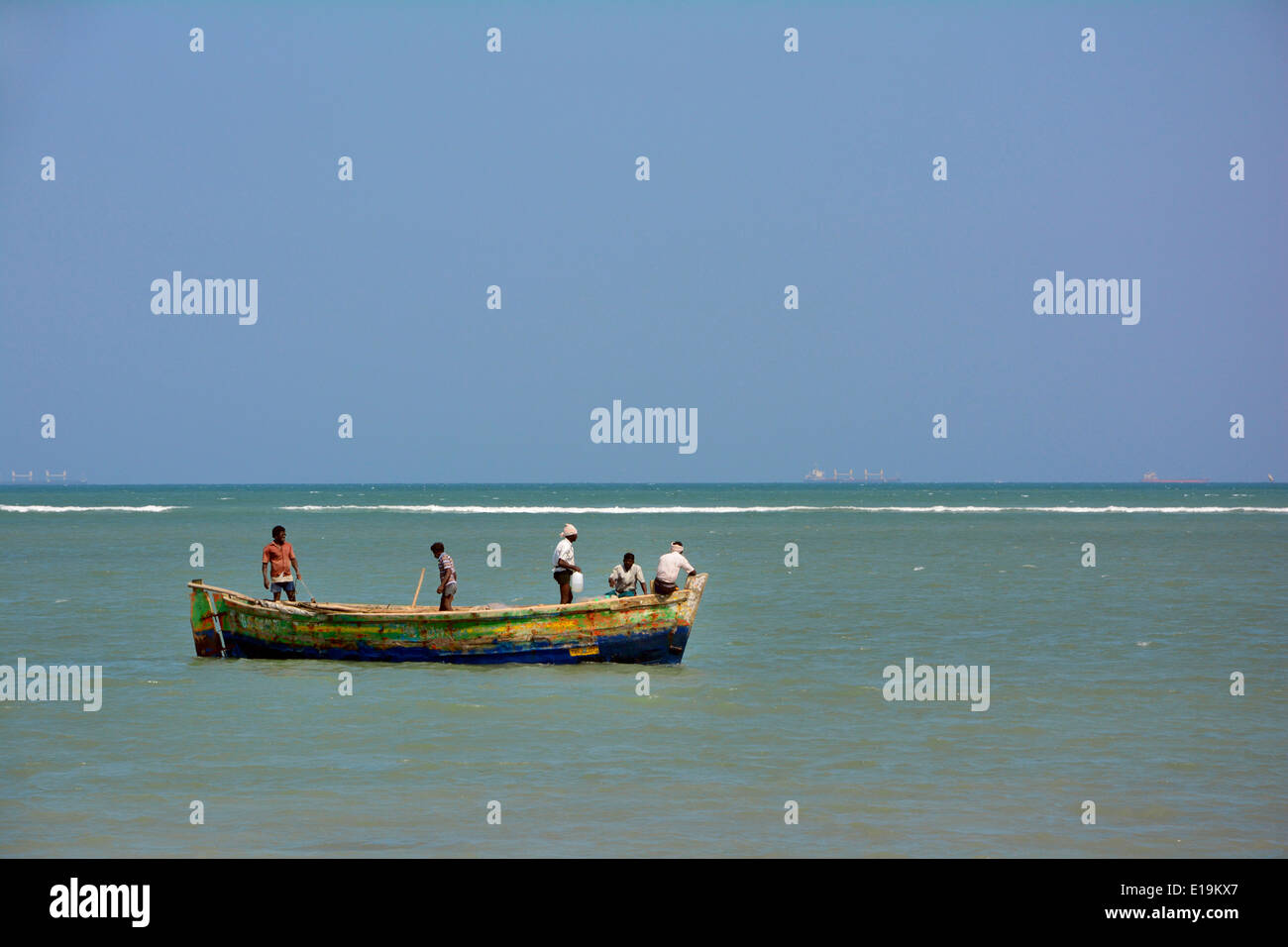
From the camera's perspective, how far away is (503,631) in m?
20.6

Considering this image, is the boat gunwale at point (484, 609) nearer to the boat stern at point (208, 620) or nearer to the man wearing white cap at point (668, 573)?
the man wearing white cap at point (668, 573)

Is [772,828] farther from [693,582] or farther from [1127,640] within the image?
Result: [1127,640]

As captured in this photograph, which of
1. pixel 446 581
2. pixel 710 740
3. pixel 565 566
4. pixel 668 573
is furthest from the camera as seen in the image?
pixel 446 581

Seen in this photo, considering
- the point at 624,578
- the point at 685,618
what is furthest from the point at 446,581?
the point at 685,618

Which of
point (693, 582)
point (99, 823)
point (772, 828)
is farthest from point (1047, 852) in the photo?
point (693, 582)

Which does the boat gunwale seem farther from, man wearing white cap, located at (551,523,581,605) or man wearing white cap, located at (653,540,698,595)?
man wearing white cap, located at (551,523,581,605)

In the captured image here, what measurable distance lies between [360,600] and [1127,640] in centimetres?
1756

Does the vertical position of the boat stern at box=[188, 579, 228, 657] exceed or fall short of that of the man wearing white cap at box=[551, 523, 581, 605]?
it falls short

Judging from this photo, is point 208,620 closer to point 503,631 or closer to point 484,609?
point 484,609

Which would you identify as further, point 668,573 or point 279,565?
point 279,565

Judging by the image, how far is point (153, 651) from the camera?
23062 millimetres

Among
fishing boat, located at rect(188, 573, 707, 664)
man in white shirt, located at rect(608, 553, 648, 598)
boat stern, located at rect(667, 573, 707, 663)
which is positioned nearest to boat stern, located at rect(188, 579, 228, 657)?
fishing boat, located at rect(188, 573, 707, 664)

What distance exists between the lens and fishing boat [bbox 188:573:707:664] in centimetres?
2039

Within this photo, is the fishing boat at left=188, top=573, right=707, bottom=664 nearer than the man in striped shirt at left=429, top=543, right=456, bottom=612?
Yes
